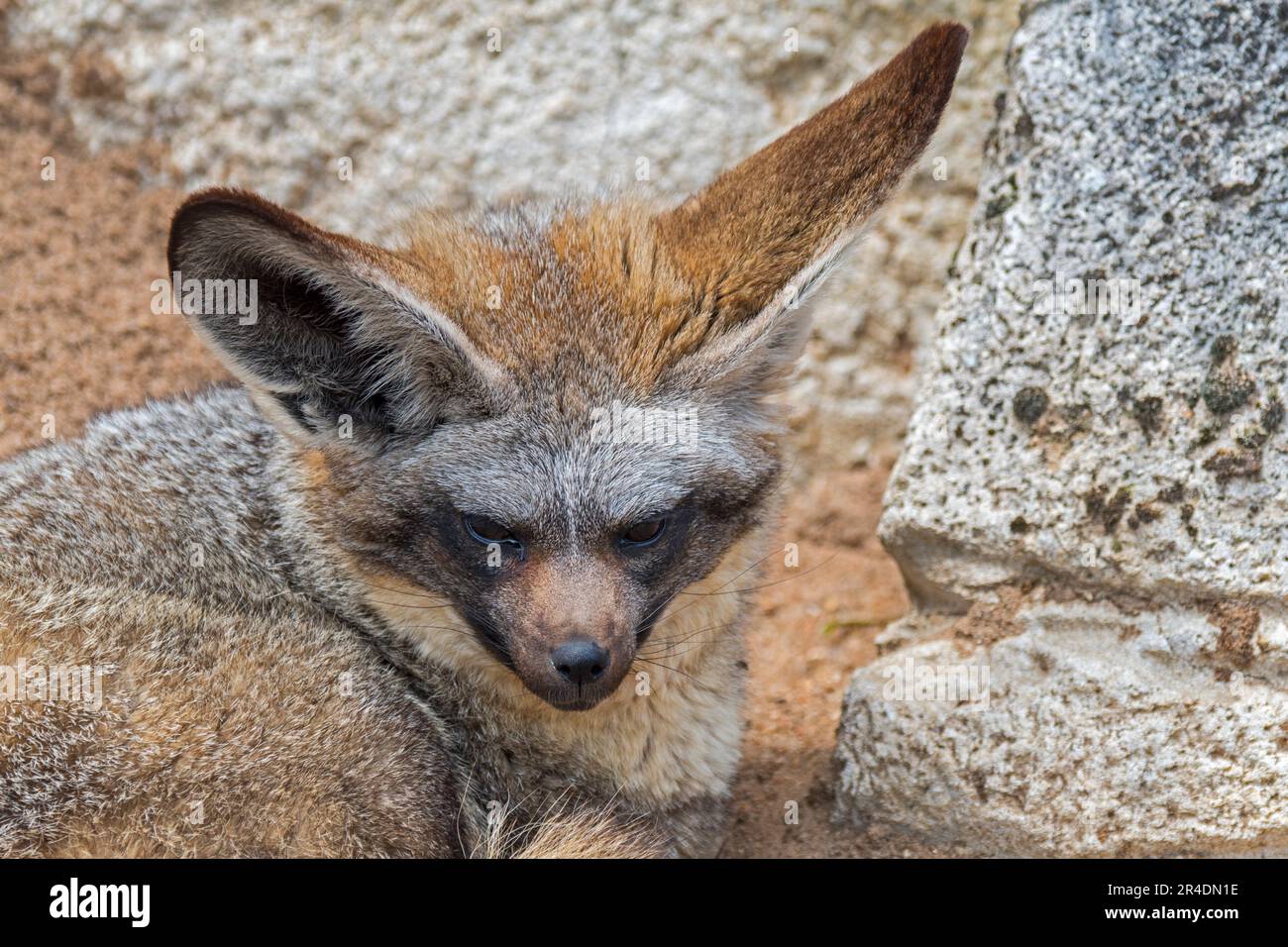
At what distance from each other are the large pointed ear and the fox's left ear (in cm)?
72

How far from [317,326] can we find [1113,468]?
2.55 metres

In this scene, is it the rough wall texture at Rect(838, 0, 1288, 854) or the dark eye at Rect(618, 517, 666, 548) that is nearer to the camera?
the dark eye at Rect(618, 517, 666, 548)

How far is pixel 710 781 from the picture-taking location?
4.19 metres

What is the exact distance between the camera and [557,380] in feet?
11.6

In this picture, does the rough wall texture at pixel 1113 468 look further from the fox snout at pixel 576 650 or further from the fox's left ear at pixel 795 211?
the fox snout at pixel 576 650

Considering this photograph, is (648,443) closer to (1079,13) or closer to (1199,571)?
(1199,571)

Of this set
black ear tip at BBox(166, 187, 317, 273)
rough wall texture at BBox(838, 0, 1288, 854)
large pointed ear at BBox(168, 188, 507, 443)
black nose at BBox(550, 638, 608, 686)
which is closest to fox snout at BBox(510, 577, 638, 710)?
black nose at BBox(550, 638, 608, 686)

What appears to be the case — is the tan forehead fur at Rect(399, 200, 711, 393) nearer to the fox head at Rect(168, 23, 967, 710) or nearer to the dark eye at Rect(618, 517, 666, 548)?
the fox head at Rect(168, 23, 967, 710)

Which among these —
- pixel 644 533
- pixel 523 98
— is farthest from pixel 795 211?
pixel 523 98

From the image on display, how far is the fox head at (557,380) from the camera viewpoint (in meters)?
3.40

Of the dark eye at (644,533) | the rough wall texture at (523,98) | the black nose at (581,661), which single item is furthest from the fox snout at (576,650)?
the rough wall texture at (523,98)

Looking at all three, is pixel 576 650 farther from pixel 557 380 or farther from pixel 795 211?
pixel 795 211

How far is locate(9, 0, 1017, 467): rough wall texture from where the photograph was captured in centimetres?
601

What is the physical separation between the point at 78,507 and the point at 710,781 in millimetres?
2213
